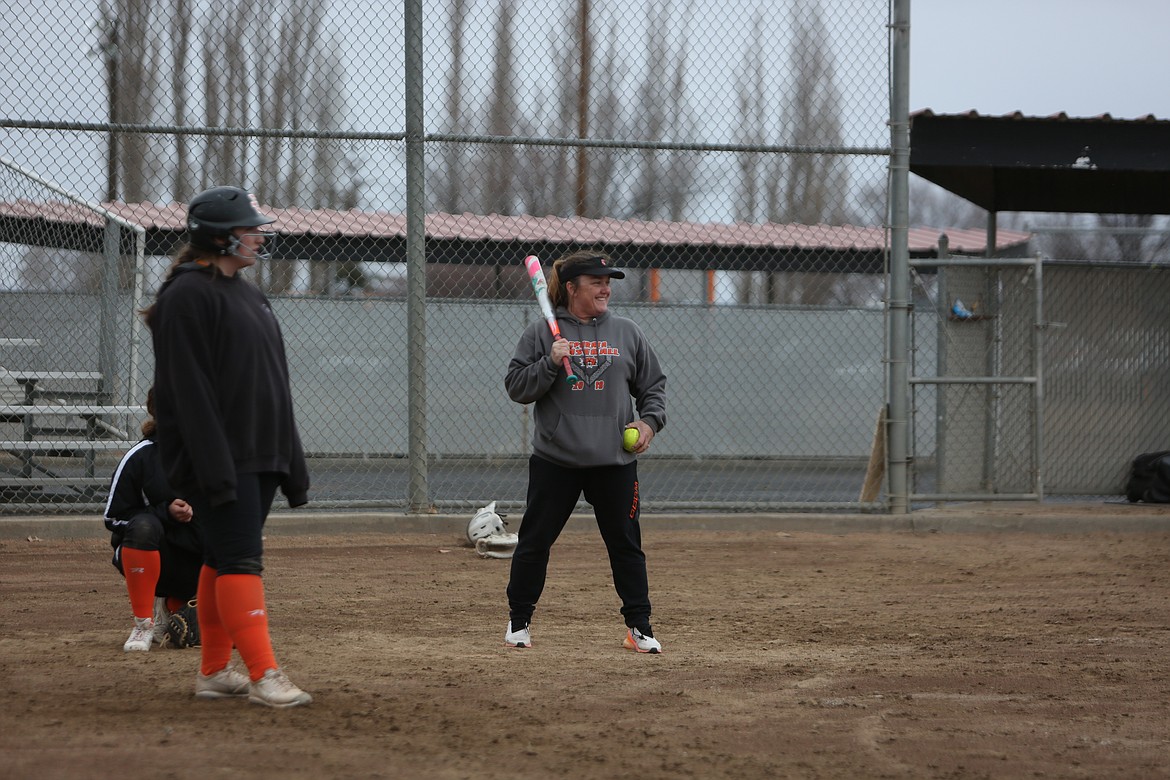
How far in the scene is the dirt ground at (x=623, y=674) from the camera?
367cm

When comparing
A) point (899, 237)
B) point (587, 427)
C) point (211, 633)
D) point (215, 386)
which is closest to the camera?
point (215, 386)

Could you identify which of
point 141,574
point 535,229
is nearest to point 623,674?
point 141,574

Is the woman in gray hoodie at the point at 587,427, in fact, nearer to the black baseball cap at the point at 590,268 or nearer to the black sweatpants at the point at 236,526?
the black baseball cap at the point at 590,268

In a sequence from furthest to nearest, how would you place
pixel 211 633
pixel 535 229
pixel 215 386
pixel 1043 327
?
pixel 535 229 < pixel 1043 327 < pixel 211 633 < pixel 215 386

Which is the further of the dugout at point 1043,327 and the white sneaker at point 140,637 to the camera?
the dugout at point 1043,327

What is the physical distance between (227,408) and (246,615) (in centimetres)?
68

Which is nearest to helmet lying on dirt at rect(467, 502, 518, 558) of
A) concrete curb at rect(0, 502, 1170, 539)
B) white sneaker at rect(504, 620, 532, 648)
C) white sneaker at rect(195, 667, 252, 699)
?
concrete curb at rect(0, 502, 1170, 539)

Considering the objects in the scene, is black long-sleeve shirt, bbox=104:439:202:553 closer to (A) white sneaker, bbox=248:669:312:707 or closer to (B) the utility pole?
(A) white sneaker, bbox=248:669:312:707

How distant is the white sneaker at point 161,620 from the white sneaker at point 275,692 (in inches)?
57.5

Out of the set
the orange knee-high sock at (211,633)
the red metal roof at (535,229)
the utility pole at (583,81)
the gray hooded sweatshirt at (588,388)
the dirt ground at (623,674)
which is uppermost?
the utility pole at (583,81)

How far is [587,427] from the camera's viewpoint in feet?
17.1

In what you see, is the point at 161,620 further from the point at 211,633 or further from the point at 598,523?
the point at 598,523

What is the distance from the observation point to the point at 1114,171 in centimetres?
1030

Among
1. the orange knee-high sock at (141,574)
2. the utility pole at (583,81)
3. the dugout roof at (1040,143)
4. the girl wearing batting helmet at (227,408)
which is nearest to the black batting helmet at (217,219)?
the girl wearing batting helmet at (227,408)
